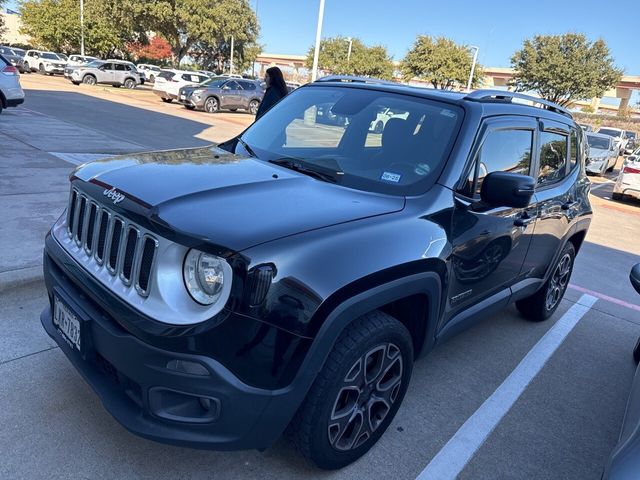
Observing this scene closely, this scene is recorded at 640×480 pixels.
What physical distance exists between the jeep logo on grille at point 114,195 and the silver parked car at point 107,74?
3175cm

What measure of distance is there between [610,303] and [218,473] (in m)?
4.90

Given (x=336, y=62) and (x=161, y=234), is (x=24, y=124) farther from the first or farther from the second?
(x=336, y=62)

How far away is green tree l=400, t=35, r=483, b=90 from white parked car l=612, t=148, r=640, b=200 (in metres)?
35.4

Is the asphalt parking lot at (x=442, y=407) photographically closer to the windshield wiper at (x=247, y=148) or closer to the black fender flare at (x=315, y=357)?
the black fender flare at (x=315, y=357)

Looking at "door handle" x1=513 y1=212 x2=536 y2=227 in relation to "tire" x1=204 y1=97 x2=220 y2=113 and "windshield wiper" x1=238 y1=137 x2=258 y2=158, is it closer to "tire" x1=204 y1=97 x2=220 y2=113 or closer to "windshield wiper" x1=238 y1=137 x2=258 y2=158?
"windshield wiper" x1=238 y1=137 x2=258 y2=158

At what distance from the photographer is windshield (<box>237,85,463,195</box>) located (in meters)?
2.90

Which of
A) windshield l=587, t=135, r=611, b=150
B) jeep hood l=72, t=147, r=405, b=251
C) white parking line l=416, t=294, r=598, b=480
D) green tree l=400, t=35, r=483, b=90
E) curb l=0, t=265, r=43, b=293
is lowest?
white parking line l=416, t=294, r=598, b=480

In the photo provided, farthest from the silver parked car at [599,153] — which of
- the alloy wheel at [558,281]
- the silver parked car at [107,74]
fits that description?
the silver parked car at [107,74]

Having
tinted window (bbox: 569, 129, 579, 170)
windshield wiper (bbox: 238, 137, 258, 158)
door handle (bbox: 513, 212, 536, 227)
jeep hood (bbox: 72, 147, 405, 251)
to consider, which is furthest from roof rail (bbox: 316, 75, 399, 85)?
tinted window (bbox: 569, 129, 579, 170)

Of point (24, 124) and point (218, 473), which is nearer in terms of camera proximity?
point (218, 473)

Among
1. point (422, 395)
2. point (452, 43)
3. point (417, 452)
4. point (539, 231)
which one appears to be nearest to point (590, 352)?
point (539, 231)

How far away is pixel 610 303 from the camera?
566 centimetres

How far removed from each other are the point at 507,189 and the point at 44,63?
42.6 metres

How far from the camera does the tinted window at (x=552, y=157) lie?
12.7ft
